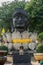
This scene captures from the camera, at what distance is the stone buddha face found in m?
24.5

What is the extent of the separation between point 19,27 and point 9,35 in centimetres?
112

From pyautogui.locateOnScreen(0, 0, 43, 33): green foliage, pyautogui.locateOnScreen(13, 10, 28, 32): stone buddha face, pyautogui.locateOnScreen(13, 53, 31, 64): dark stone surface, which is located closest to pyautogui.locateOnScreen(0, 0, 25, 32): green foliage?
pyautogui.locateOnScreen(0, 0, 43, 33): green foliage

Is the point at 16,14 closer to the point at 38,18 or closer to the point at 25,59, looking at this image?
the point at 38,18

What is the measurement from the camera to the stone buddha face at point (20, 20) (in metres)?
24.5

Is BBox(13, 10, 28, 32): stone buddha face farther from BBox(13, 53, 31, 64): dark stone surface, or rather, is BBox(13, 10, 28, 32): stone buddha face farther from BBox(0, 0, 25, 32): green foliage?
BBox(13, 53, 31, 64): dark stone surface

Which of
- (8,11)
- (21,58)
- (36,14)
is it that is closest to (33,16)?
(36,14)

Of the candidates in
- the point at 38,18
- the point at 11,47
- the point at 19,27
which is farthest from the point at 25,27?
the point at 38,18

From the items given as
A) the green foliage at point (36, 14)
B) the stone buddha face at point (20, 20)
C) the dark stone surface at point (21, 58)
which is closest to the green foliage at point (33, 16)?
the green foliage at point (36, 14)

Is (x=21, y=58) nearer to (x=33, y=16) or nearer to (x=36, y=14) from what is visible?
(x=33, y=16)

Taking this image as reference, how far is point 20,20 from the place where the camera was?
962 inches

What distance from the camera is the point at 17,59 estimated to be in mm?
17000

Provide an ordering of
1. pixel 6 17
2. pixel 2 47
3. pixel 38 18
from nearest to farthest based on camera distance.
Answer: pixel 2 47 < pixel 38 18 < pixel 6 17

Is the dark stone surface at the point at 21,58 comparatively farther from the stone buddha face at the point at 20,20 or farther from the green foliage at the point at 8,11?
the green foliage at the point at 8,11

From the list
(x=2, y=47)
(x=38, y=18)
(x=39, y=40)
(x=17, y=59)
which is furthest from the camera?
(x=38, y=18)
